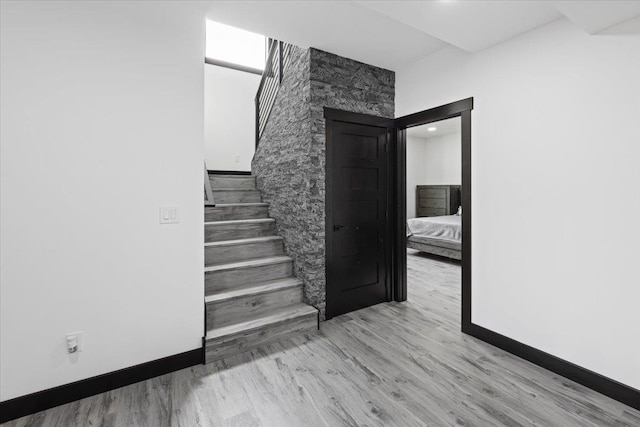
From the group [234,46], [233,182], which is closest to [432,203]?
[233,182]

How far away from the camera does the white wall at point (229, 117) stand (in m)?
5.29

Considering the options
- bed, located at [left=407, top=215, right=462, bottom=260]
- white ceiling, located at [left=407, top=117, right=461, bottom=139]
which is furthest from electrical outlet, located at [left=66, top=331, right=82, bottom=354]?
white ceiling, located at [left=407, top=117, right=461, bottom=139]

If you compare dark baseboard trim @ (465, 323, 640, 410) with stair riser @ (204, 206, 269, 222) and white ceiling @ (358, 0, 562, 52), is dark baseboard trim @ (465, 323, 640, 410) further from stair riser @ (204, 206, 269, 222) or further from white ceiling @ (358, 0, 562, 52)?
stair riser @ (204, 206, 269, 222)

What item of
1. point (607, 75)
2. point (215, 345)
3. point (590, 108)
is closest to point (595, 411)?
point (590, 108)

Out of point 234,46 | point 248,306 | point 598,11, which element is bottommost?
point 248,306

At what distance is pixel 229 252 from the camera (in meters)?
3.14

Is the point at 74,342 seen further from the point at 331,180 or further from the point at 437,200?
the point at 437,200

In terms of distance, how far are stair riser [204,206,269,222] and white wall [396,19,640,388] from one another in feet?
8.08

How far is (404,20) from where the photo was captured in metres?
2.13

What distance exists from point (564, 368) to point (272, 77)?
438cm

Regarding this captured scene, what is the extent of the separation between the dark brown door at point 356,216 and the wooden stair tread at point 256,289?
407 mm

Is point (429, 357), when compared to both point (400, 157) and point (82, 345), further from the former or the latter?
point (82, 345)

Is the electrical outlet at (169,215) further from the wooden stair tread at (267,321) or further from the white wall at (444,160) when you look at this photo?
the white wall at (444,160)

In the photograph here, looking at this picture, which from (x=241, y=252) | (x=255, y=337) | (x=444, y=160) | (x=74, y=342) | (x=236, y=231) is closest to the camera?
(x=74, y=342)
